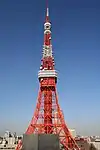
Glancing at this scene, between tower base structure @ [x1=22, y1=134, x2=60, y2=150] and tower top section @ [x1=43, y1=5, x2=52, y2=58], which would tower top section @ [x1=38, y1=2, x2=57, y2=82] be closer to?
tower top section @ [x1=43, y1=5, x2=52, y2=58]

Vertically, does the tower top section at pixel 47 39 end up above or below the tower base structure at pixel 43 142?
above

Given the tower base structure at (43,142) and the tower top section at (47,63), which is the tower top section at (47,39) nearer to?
the tower top section at (47,63)

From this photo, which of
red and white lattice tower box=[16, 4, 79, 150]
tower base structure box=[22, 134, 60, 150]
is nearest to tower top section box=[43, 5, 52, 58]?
red and white lattice tower box=[16, 4, 79, 150]

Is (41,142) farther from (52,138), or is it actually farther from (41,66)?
(41,66)

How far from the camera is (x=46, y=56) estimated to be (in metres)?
27.8

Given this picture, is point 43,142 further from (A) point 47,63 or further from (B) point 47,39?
(B) point 47,39

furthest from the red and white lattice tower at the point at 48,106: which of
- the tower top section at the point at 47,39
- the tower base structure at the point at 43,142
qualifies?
the tower base structure at the point at 43,142

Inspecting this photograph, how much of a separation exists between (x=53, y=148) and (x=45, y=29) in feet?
61.1

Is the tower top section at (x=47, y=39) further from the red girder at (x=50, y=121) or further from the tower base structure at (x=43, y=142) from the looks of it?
the tower base structure at (x=43, y=142)

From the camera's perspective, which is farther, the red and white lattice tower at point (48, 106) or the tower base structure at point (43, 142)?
the red and white lattice tower at point (48, 106)

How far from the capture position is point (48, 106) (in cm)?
2606

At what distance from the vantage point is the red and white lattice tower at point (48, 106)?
25391mm

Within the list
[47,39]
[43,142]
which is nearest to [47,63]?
[47,39]

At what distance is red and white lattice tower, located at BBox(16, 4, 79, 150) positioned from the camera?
83.3ft
